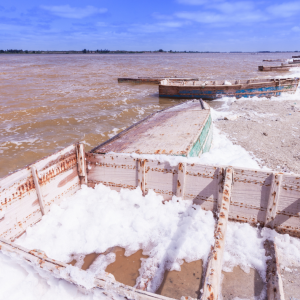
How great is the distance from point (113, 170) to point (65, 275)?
251 centimetres

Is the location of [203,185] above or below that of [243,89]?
below

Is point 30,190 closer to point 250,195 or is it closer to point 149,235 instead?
point 149,235

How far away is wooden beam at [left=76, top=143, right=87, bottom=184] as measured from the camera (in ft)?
14.8

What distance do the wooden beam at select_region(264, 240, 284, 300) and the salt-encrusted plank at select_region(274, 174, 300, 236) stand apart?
1.25ft

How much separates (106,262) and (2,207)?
173 centimetres

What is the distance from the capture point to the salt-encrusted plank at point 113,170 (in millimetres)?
4316

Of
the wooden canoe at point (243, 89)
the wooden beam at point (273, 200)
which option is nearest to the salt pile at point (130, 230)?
the wooden beam at point (273, 200)

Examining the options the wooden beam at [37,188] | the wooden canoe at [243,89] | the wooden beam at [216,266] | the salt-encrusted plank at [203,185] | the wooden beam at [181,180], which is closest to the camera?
the wooden beam at [216,266]

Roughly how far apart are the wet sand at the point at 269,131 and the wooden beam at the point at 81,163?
16.8 ft

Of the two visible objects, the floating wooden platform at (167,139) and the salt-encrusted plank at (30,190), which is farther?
the floating wooden platform at (167,139)

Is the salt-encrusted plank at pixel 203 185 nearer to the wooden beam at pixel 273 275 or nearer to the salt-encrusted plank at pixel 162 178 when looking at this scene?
the salt-encrusted plank at pixel 162 178

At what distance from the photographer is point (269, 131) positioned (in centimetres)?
930

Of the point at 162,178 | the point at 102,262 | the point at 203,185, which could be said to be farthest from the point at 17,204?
the point at 203,185

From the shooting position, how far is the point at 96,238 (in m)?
3.54
